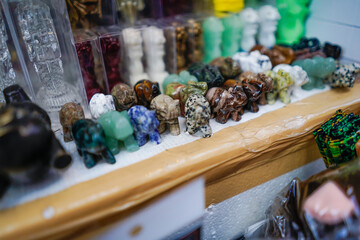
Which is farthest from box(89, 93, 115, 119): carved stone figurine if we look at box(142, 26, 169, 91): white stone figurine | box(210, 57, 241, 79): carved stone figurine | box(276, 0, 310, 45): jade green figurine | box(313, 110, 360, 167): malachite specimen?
box(276, 0, 310, 45): jade green figurine

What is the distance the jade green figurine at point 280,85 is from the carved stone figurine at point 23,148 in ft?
3.64

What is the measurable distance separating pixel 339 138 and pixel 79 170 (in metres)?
1.14

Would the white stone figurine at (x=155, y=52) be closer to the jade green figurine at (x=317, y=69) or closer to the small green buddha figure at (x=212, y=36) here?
the small green buddha figure at (x=212, y=36)

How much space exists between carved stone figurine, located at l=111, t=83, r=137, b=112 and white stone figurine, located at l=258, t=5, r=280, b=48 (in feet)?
3.66

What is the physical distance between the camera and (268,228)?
1261 mm

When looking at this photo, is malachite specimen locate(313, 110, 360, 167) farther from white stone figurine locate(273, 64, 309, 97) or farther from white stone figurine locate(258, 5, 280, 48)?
white stone figurine locate(258, 5, 280, 48)

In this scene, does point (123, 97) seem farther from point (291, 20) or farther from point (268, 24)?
point (291, 20)

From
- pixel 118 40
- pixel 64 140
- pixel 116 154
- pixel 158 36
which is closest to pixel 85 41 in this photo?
pixel 118 40

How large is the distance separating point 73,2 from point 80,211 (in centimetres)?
113

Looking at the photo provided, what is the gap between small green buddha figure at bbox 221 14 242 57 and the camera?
184 centimetres

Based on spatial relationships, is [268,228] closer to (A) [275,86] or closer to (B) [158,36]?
(A) [275,86]

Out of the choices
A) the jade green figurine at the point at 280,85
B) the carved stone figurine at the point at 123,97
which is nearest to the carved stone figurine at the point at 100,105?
the carved stone figurine at the point at 123,97

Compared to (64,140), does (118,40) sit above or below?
above

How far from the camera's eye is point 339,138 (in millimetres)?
1258
